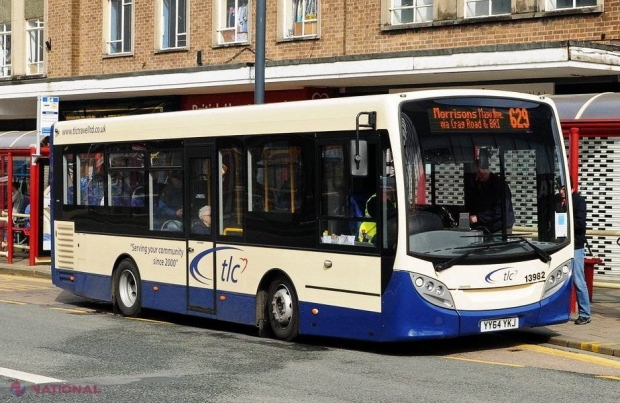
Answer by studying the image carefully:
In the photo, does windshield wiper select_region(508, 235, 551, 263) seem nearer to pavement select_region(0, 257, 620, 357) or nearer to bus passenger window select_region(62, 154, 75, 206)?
pavement select_region(0, 257, 620, 357)

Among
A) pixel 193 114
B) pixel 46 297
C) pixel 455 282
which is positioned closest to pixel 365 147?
pixel 455 282

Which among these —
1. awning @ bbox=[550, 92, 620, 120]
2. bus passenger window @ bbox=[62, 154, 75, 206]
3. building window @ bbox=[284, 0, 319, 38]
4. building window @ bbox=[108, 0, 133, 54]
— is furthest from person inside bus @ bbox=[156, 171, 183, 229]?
building window @ bbox=[108, 0, 133, 54]

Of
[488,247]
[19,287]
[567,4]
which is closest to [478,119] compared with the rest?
[488,247]

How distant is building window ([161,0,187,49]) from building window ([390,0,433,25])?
22.9 ft

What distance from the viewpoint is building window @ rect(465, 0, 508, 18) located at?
70.6ft

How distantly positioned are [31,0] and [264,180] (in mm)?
21865

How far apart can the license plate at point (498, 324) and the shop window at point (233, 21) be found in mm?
15760

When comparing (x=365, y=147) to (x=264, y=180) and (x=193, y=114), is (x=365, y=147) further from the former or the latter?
(x=193, y=114)

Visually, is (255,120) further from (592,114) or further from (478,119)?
(592,114)

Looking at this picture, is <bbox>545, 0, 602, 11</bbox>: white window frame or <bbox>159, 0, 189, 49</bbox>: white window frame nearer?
<bbox>545, 0, 602, 11</bbox>: white window frame

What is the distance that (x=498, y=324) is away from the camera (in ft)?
40.0

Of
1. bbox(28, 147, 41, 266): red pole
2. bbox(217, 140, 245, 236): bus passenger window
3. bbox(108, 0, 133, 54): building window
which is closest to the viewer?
bbox(217, 140, 245, 236): bus passenger window

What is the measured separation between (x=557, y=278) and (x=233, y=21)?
16.0m

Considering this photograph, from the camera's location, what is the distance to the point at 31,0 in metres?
33.6
